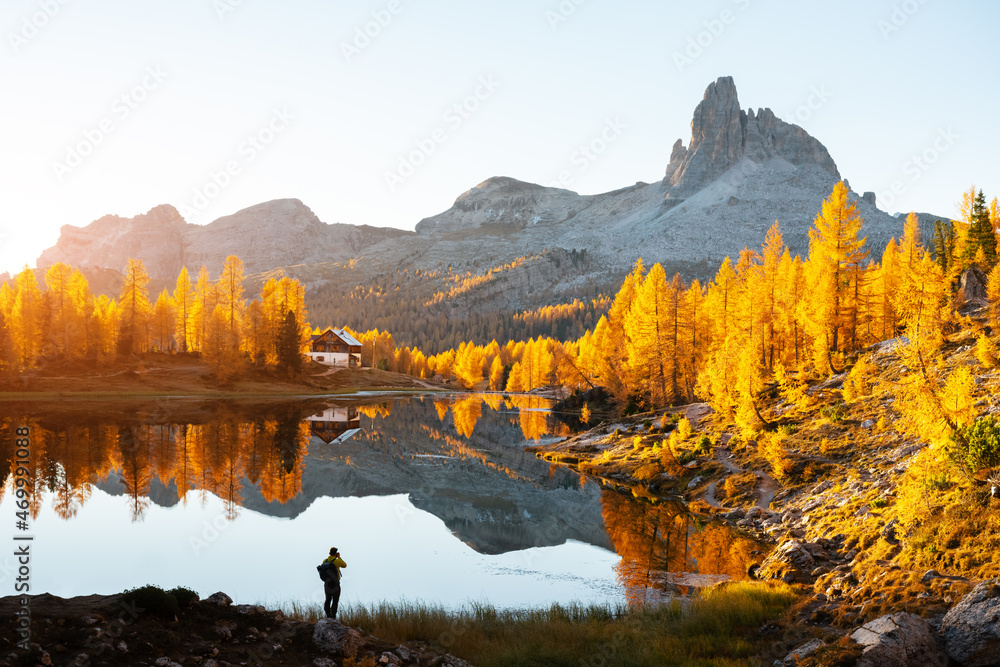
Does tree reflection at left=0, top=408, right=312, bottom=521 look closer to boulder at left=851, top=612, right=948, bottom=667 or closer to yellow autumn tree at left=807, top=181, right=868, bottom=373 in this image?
boulder at left=851, top=612, right=948, bottom=667

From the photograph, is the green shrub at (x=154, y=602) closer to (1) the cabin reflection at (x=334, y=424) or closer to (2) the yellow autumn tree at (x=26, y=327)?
(1) the cabin reflection at (x=334, y=424)

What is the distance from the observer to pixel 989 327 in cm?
3562

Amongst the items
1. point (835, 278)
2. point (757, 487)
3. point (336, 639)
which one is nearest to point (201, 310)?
point (757, 487)

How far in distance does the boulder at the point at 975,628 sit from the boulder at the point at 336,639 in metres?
13.4

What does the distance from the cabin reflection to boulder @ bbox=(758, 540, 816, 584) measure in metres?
43.3

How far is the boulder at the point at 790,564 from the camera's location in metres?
21.1

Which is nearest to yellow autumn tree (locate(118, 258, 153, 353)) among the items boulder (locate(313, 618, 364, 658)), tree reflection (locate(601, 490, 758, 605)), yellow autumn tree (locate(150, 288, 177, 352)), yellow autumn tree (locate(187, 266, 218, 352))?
yellow autumn tree (locate(187, 266, 218, 352))

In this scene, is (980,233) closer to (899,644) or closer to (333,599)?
(899,644)

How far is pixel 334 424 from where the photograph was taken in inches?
2717

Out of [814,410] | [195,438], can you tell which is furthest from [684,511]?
[195,438]

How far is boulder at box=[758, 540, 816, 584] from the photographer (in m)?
21.1

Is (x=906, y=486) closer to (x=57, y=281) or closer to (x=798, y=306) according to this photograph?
(x=798, y=306)

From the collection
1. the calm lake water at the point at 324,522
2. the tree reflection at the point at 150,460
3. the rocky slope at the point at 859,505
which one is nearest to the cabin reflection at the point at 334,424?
the calm lake water at the point at 324,522

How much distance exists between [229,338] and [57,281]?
2632 centimetres
